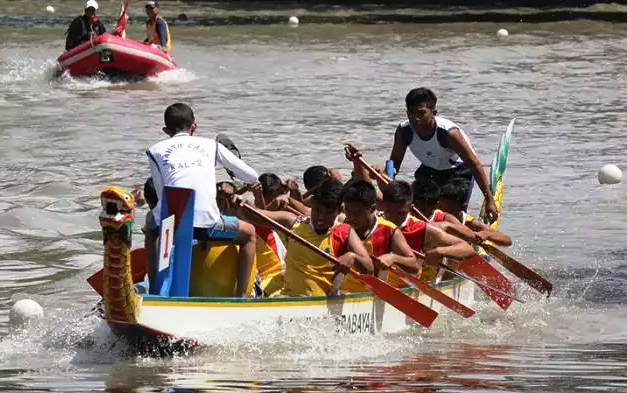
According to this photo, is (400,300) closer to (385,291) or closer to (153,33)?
(385,291)

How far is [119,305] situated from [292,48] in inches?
823

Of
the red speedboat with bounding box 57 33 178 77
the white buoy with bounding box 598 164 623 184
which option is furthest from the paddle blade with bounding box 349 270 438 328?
the red speedboat with bounding box 57 33 178 77

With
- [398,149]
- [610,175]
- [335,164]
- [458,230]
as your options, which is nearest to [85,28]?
[335,164]

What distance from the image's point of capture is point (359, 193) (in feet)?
29.6

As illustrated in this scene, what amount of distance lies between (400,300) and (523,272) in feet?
6.11

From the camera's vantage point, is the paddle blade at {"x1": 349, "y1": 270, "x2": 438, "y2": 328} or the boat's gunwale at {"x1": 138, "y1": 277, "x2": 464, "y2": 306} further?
the paddle blade at {"x1": 349, "y1": 270, "x2": 438, "y2": 328}

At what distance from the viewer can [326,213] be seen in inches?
355

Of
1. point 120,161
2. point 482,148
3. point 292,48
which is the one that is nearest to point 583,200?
point 482,148

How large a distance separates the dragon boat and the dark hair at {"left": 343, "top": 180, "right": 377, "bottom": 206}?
23.8 inches

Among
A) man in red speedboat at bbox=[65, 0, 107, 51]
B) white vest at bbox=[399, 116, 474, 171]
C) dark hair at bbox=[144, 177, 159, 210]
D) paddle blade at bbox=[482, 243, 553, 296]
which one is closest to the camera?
dark hair at bbox=[144, 177, 159, 210]

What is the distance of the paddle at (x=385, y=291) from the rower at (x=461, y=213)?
125cm

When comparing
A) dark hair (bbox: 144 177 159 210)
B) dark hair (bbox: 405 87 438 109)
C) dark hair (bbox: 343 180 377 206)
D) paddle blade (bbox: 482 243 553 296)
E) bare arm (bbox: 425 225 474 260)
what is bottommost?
paddle blade (bbox: 482 243 553 296)

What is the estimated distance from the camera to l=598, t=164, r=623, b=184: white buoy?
52.3ft

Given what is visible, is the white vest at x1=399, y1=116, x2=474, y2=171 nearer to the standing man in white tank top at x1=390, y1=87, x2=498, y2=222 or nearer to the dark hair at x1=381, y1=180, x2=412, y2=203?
the standing man in white tank top at x1=390, y1=87, x2=498, y2=222
